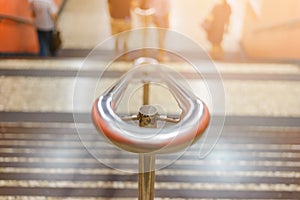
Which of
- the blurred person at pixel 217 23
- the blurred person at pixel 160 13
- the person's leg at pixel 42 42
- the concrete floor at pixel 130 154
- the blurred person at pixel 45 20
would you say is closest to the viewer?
the concrete floor at pixel 130 154

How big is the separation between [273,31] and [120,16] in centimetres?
250

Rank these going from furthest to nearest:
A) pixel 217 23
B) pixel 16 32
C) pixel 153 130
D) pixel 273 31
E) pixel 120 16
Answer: pixel 16 32, pixel 273 31, pixel 120 16, pixel 217 23, pixel 153 130

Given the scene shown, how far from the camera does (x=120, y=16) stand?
6.69m

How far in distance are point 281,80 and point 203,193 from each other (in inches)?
89.1

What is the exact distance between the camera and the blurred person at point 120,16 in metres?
6.55

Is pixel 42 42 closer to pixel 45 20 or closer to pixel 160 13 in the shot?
pixel 45 20

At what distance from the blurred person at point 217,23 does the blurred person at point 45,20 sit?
2.28 m

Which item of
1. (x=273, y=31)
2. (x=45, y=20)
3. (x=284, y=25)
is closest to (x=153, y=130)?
(x=284, y=25)

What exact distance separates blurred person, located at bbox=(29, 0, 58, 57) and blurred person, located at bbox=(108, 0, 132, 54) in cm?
87

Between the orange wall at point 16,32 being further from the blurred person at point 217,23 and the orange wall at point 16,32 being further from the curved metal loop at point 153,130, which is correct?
the curved metal loop at point 153,130

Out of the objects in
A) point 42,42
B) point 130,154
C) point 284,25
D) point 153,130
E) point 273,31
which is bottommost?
point 130,154

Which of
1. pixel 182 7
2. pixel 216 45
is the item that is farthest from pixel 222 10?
pixel 182 7

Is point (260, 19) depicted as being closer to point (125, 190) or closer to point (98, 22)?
point (98, 22)

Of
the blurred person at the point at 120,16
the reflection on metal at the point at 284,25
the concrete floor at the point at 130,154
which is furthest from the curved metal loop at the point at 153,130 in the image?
the reflection on metal at the point at 284,25
